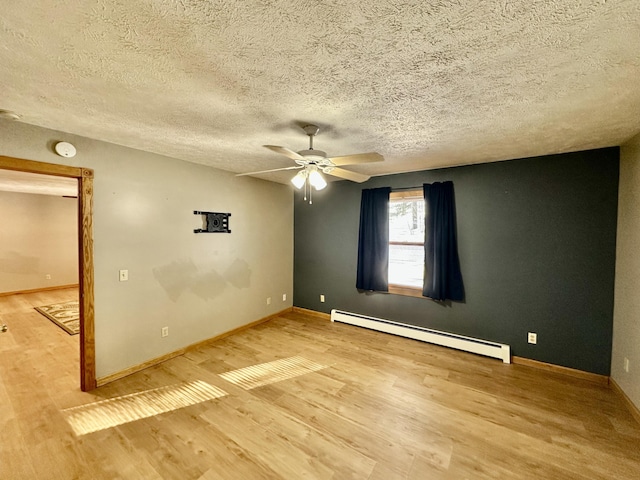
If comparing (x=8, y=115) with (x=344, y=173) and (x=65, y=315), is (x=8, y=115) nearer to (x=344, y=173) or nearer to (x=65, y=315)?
(x=344, y=173)

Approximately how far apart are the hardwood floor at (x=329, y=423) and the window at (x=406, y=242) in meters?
1.06

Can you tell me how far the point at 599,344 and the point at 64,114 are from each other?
17.7 ft

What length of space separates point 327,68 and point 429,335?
3492mm

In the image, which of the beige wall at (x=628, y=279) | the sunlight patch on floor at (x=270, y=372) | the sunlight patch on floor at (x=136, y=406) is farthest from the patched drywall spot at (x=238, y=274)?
the beige wall at (x=628, y=279)

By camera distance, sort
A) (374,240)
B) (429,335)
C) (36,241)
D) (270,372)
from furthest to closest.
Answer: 1. (36,241)
2. (374,240)
3. (429,335)
4. (270,372)

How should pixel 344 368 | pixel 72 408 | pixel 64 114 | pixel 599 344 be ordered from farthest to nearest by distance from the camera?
pixel 344 368 → pixel 599 344 → pixel 72 408 → pixel 64 114

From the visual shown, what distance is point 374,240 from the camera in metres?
3.99

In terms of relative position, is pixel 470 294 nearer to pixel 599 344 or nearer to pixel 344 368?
pixel 599 344

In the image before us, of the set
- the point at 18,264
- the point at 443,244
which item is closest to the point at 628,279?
the point at 443,244

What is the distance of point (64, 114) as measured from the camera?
1.97 meters

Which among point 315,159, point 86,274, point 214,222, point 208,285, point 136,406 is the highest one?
point 315,159

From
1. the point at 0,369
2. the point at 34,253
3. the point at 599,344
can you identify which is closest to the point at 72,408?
the point at 0,369

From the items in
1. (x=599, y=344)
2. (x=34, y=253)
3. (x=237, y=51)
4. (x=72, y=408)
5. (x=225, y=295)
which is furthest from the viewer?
(x=34, y=253)

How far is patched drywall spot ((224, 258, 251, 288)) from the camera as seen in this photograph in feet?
12.7
